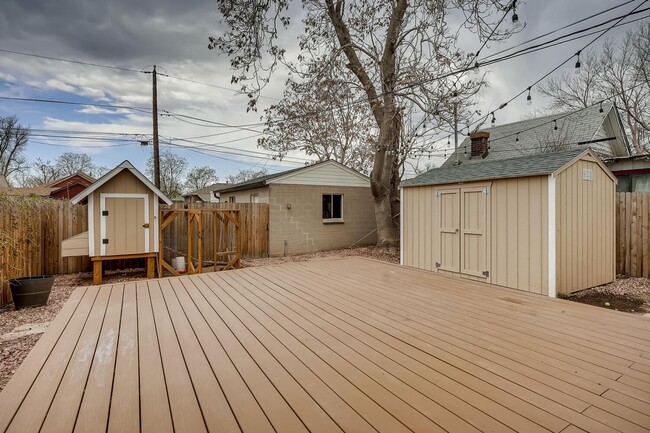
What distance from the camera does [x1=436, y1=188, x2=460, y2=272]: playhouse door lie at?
241 inches

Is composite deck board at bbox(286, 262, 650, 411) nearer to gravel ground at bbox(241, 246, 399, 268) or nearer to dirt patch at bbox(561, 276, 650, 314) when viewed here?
dirt patch at bbox(561, 276, 650, 314)

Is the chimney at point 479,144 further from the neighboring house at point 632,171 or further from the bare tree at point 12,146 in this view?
the bare tree at point 12,146

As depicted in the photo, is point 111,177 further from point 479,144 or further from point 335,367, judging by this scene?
point 479,144

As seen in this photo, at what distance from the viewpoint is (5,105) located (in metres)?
11.6

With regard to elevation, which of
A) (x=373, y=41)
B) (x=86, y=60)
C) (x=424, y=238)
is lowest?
(x=424, y=238)

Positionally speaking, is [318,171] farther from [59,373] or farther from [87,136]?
[87,136]

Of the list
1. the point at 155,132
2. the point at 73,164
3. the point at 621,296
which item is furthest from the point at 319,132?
the point at 73,164

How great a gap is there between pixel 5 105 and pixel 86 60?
3394 millimetres

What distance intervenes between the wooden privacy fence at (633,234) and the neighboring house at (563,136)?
585cm

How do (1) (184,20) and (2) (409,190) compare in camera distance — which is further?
(2) (409,190)

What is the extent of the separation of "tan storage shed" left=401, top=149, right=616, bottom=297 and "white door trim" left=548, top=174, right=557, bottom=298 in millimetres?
12

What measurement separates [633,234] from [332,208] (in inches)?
311

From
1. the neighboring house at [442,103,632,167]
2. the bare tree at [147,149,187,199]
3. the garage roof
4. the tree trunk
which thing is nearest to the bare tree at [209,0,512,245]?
the tree trunk

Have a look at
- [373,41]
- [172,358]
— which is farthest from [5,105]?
[172,358]
